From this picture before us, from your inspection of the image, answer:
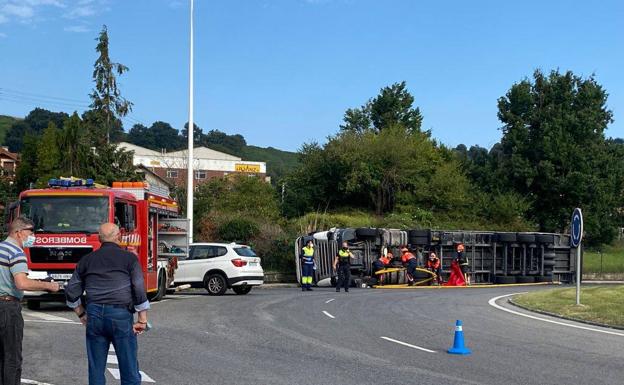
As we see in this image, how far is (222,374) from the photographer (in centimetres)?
962

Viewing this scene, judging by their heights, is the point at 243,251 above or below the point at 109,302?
below

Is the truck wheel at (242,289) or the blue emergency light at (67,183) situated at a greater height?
the blue emergency light at (67,183)

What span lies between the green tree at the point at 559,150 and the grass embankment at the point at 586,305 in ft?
112

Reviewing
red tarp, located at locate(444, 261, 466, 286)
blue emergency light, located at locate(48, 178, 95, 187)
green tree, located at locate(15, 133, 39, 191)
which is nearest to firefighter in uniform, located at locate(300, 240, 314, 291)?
red tarp, located at locate(444, 261, 466, 286)

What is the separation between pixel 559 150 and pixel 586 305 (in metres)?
39.6

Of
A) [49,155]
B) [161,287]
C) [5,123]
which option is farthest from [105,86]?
[5,123]

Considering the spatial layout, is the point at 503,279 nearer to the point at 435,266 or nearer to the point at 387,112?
the point at 435,266

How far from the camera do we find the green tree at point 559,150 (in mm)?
57062

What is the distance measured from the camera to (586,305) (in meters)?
19.3

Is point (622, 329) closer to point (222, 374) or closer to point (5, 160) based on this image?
point (222, 374)

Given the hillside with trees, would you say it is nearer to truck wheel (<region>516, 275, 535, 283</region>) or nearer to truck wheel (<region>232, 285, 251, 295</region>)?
truck wheel (<region>516, 275, 535, 283</region>)

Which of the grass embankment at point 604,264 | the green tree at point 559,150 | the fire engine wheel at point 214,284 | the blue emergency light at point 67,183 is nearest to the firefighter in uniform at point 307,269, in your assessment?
the fire engine wheel at point 214,284

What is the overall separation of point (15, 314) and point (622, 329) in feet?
39.3

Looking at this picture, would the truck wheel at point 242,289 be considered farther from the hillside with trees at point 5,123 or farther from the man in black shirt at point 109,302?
the hillside with trees at point 5,123
